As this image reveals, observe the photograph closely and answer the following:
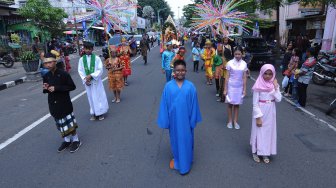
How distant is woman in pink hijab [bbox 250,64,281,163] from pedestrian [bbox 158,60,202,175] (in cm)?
90

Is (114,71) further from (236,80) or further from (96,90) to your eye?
(236,80)

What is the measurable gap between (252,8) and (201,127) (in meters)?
10.8

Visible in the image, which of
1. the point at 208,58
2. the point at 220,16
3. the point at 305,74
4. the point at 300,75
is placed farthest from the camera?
the point at 208,58

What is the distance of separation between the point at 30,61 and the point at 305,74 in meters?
10.8

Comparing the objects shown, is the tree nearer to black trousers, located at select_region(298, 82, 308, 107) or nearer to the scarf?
the scarf

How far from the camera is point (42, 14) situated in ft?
61.0

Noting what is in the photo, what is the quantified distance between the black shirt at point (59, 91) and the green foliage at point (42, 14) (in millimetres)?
16419

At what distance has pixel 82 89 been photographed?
9586 mm

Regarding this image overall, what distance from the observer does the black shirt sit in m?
4.22

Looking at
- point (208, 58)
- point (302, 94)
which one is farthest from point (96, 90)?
point (302, 94)

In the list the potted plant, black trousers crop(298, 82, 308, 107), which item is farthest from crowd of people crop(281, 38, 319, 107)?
the potted plant

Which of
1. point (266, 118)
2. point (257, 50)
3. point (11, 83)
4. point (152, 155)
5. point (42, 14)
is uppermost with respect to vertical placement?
point (42, 14)

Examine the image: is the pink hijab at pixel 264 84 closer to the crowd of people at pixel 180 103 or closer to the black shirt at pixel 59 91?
the crowd of people at pixel 180 103

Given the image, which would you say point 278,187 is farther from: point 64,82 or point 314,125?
point 64,82
